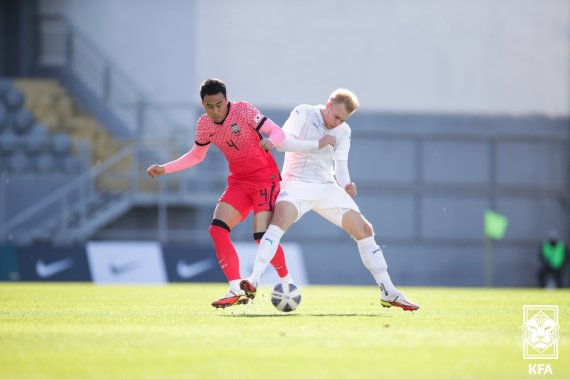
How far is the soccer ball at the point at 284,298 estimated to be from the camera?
10.3 meters

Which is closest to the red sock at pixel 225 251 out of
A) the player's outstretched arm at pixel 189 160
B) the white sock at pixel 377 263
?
→ the player's outstretched arm at pixel 189 160

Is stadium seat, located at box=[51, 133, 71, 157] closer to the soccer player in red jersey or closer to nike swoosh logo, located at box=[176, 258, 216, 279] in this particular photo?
nike swoosh logo, located at box=[176, 258, 216, 279]

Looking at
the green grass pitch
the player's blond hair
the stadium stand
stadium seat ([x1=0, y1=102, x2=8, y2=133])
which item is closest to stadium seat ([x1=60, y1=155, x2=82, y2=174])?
the stadium stand

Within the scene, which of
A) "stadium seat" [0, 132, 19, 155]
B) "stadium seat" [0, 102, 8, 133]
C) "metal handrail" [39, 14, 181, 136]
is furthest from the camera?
"metal handrail" [39, 14, 181, 136]

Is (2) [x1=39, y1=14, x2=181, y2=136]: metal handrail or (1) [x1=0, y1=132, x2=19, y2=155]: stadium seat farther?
(2) [x1=39, y1=14, x2=181, y2=136]: metal handrail

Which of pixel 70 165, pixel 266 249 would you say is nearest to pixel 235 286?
pixel 266 249

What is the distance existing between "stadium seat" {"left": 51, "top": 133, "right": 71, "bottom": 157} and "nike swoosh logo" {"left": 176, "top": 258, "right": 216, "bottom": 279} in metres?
4.14

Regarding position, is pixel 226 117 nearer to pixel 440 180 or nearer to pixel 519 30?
pixel 440 180

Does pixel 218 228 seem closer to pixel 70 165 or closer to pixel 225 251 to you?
pixel 225 251

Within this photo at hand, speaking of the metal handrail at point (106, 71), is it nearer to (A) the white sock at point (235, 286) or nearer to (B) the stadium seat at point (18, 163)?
(B) the stadium seat at point (18, 163)

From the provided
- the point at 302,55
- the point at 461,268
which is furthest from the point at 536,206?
the point at 302,55

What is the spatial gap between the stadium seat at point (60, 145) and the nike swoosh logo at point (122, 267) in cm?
370

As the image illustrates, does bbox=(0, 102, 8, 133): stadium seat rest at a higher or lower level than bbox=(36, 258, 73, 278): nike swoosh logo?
higher

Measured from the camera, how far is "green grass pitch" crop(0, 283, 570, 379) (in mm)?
6027
